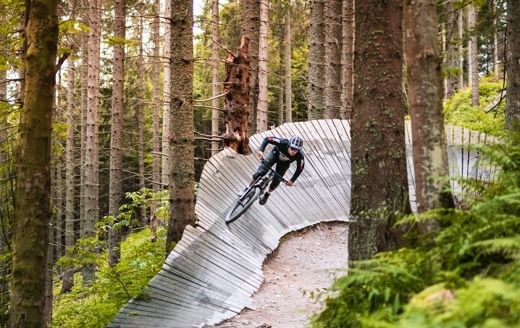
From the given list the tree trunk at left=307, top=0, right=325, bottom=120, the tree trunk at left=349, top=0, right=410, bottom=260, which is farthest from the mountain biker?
the tree trunk at left=307, top=0, right=325, bottom=120

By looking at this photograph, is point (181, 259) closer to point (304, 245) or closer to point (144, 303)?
point (144, 303)

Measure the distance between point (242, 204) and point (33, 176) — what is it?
4.72 metres

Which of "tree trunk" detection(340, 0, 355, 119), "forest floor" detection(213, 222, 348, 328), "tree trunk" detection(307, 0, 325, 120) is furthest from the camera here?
"tree trunk" detection(340, 0, 355, 119)

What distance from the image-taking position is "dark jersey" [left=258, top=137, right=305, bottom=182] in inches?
356

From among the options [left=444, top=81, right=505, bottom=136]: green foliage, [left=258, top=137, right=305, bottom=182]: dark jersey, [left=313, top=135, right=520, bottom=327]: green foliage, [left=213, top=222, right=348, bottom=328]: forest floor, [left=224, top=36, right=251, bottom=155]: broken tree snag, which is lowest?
[left=213, top=222, right=348, bottom=328]: forest floor

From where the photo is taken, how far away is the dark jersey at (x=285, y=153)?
9031mm

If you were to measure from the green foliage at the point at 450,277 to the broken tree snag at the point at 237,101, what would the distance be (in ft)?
26.3

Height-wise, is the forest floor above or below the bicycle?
below

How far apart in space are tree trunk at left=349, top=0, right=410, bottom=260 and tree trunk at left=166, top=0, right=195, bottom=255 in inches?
157

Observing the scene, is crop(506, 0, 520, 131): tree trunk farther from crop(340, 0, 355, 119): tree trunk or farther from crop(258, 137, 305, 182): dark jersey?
crop(340, 0, 355, 119): tree trunk

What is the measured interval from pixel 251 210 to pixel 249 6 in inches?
250

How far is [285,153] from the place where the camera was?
30.4 feet

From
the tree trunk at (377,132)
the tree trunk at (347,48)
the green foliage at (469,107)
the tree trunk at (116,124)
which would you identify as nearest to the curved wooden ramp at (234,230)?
the tree trunk at (377,132)

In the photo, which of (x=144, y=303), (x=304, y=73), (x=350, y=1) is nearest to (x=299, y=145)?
(x=144, y=303)
